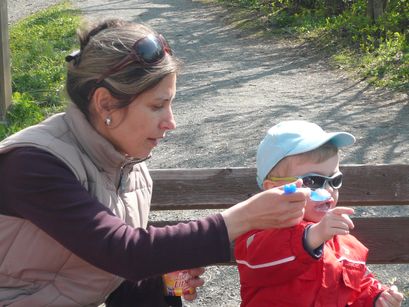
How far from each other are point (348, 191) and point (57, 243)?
158 centimetres

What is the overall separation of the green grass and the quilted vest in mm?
3272

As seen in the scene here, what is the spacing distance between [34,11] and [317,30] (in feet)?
36.1

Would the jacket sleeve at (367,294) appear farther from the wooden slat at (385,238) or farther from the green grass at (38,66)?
the green grass at (38,66)

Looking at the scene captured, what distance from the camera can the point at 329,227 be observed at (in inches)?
92.8

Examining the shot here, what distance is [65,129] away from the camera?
7.96 ft

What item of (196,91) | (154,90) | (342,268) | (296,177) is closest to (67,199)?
(154,90)

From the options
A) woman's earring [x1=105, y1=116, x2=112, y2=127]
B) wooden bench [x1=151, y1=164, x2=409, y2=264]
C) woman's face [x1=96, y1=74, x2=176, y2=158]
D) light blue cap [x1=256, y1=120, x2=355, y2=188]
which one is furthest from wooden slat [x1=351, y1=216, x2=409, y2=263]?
woman's earring [x1=105, y1=116, x2=112, y2=127]

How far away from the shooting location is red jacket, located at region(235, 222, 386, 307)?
2482 millimetres

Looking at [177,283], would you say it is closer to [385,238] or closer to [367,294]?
[367,294]

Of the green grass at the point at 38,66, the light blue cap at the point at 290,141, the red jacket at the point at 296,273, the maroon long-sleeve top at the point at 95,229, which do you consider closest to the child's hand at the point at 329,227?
the red jacket at the point at 296,273

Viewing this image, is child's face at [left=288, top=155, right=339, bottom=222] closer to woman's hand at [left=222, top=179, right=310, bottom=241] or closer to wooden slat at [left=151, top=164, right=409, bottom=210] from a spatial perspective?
woman's hand at [left=222, top=179, right=310, bottom=241]

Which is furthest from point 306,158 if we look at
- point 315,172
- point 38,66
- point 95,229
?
point 38,66

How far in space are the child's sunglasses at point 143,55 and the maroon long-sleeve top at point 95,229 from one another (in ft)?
1.04

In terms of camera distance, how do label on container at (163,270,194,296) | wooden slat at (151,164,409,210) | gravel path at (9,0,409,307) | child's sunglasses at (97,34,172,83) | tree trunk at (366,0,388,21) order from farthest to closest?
tree trunk at (366,0,388,21), gravel path at (9,0,409,307), wooden slat at (151,164,409,210), label on container at (163,270,194,296), child's sunglasses at (97,34,172,83)
